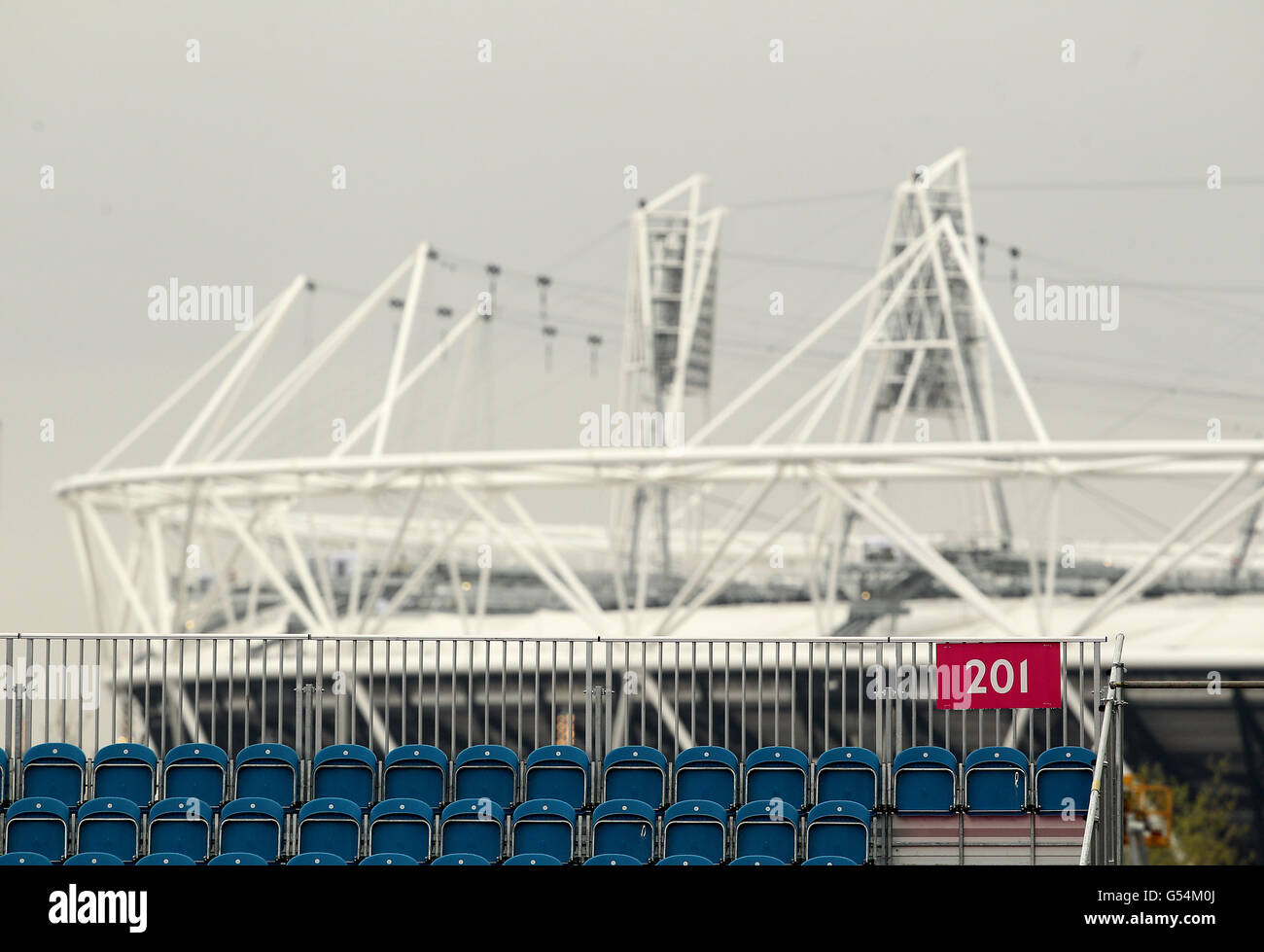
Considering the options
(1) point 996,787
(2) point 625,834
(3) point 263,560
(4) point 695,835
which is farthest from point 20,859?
(3) point 263,560

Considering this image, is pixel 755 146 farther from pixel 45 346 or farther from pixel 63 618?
pixel 63 618

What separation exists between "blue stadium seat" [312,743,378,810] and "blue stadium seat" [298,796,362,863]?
125 centimetres

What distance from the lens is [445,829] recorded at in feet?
38.6

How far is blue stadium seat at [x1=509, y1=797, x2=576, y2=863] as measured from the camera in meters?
11.6

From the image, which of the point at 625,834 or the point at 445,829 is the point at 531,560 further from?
the point at 625,834

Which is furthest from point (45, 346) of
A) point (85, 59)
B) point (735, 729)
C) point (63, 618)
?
point (735, 729)

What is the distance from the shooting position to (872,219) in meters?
37.7

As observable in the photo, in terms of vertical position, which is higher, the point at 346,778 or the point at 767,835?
the point at 346,778

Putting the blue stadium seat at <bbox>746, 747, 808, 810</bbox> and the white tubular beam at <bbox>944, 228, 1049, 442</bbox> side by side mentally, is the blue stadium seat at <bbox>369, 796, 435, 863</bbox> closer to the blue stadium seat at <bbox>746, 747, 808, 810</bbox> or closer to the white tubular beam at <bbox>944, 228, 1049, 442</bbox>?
the blue stadium seat at <bbox>746, 747, 808, 810</bbox>

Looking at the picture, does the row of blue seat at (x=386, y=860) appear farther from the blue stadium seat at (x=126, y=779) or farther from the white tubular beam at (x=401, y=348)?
the white tubular beam at (x=401, y=348)

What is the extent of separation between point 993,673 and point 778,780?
6.41 feet

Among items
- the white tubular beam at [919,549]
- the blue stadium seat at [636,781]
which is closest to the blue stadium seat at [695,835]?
the blue stadium seat at [636,781]

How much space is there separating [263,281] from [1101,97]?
62.0 feet

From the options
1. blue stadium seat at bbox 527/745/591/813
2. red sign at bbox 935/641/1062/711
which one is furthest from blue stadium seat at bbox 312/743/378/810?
red sign at bbox 935/641/1062/711
